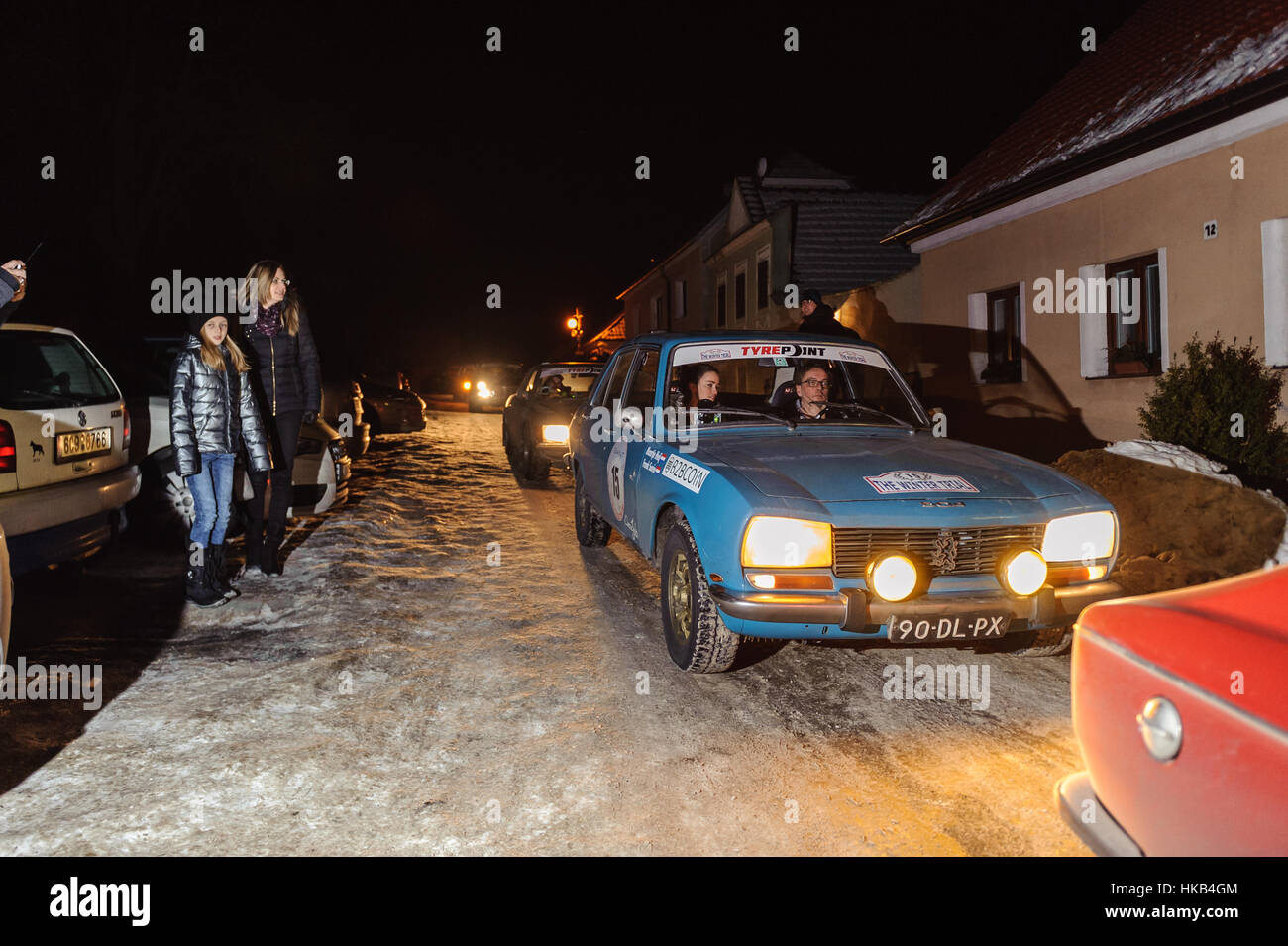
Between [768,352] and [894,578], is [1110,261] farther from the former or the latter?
[894,578]

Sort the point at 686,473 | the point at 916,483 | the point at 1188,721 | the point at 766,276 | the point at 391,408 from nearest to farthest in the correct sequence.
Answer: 1. the point at 1188,721
2. the point at 916,483
3. the point at 686,473
4. the point at 391,408
5. the point at 766,276

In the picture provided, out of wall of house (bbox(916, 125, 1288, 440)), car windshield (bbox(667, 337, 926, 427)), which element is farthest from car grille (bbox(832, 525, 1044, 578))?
wall of house (bbox(916, 125, 1288, 440))

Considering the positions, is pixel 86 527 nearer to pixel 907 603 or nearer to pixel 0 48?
pixel 907 603

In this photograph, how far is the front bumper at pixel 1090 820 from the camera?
2023 mm

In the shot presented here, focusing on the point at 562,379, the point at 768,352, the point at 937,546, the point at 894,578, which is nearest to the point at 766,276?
the point at 562,379

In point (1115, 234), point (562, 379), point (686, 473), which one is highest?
point (1115, 234)

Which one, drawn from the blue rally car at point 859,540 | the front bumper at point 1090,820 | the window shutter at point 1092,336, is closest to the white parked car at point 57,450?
the blue rally car at point 859,540

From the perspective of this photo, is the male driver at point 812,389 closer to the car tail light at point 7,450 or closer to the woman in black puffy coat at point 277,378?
the woman in black puffy coat at point 277,378

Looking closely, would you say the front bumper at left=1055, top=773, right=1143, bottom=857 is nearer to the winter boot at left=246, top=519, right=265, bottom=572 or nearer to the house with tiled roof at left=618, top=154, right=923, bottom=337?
the winter boot at left=246, top=519, right=265, bottom=572

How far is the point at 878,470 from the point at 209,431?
3735mm

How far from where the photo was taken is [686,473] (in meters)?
4.66

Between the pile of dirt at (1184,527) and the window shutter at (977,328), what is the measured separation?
6.89 m

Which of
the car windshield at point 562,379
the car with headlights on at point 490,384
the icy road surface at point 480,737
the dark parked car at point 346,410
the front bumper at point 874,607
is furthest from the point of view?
the car with headlights on at point 490,384
